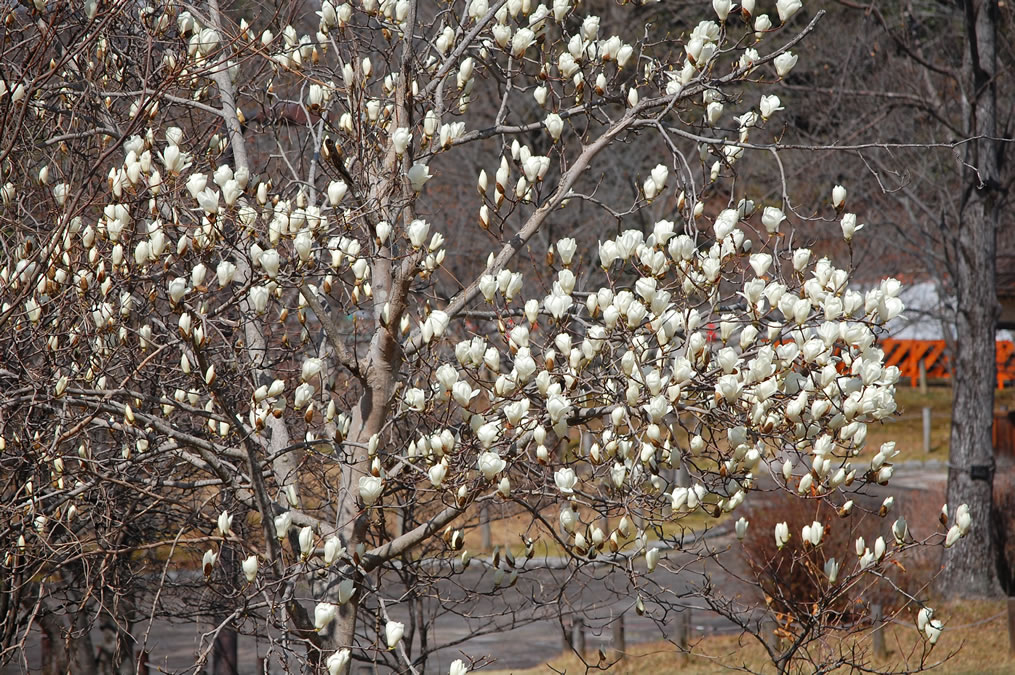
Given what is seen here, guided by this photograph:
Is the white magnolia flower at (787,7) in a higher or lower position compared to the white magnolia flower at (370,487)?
higher

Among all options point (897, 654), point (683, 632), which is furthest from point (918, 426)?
point (683, 632)

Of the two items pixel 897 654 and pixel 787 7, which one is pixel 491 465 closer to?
pixel 787 7

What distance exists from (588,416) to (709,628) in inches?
330

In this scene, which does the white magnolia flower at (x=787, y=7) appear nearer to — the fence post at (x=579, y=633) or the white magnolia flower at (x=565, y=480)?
the white magnolia flower at (x=565, y=480)

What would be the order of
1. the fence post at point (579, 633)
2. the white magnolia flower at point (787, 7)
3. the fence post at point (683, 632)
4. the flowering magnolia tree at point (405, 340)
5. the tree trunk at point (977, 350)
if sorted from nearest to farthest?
1. the flowering magnolia tree at point (405, 340)
2. the white magnolia flower at point (787, 7)
3. the fence post at point (579, 633)
4. the fence post at point (683, 632)
5. the tree trunk at point (977, 350)

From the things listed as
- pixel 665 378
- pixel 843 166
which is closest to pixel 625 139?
pixel 665 378

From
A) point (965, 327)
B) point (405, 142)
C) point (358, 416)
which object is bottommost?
point (358, 416)

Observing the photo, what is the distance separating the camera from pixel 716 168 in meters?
4.80

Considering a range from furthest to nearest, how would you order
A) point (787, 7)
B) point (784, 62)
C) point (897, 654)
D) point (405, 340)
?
point (897, 654) → point (405, 340) → point (784, 62) → point (787, 7)

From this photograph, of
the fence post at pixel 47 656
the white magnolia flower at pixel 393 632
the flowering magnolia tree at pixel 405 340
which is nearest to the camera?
the white magnolia flower at pixel 393 632

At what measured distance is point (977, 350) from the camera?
1165 cm

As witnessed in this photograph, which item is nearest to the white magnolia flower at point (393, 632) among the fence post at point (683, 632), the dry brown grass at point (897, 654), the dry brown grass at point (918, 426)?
the dry brown grass at point (897, 654)

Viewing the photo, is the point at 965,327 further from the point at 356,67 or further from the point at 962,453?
the point at 356,67

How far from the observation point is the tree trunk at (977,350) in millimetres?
11453
